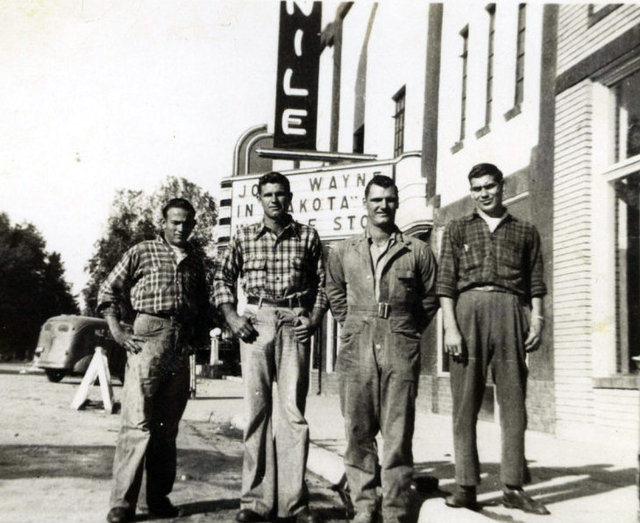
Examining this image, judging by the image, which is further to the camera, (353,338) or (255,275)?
(255,275)

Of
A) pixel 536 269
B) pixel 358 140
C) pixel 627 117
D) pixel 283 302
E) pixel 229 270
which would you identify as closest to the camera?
pixel 536 269

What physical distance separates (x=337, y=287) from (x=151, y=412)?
53.2 inches

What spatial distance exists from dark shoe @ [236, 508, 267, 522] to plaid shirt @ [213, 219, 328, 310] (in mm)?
1249

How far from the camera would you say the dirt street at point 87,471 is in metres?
4.73

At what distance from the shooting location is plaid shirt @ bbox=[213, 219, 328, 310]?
4.75 meters

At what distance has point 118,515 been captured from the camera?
14.4ft

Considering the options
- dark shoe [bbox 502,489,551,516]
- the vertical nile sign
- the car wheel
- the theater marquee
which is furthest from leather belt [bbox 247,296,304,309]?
the car wheel

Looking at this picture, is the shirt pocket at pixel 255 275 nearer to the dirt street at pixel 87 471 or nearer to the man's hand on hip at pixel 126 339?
the man's hand on hip at pixel 126 339

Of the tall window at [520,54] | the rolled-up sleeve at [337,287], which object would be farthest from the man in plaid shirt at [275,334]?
the tall window at [520,54]

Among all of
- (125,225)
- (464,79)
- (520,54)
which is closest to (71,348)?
(464,79)

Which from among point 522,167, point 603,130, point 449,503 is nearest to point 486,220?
point 449,503

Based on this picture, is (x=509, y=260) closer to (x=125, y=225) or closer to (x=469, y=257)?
(x=469, y=257)

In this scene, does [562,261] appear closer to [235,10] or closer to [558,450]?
[558,450]

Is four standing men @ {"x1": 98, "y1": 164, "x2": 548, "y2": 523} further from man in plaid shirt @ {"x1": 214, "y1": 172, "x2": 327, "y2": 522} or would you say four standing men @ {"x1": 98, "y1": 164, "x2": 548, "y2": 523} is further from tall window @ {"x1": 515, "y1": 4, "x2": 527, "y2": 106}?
tall window @ {"x1": 515, "y1": 4, "x2": 527, "y2": 106}
